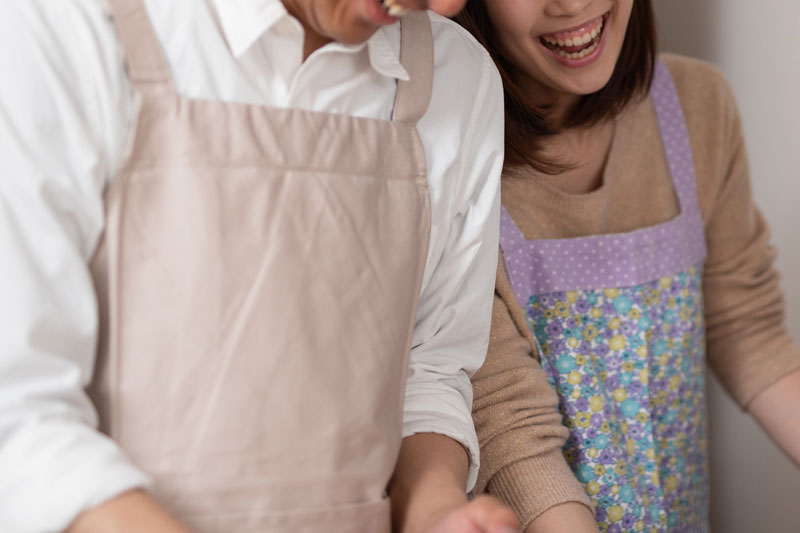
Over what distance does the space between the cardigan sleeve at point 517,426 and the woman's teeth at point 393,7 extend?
48 cm

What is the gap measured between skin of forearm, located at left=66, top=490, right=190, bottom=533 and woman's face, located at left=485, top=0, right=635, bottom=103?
74cm

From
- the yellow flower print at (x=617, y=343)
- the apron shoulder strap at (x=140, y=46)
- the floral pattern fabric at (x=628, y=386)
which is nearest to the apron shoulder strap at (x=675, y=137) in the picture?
the floral pattern fabric at (x=628, y=386)

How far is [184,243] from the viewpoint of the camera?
0.75 m

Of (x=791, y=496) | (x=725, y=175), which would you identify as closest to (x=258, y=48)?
(x=725, y=175)

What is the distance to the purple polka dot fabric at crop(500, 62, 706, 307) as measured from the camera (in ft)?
4.00

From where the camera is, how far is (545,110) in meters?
1.28

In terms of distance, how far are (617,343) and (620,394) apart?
7 centimetres

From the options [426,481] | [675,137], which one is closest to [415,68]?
[426,481]

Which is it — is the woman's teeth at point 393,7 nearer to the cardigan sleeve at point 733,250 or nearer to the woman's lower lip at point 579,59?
the woman's lower lip at point 579,59

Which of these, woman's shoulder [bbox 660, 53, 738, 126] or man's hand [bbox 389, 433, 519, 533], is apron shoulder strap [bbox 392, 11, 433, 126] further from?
woman's shoulder [bbox 660, 53, 738, 126]

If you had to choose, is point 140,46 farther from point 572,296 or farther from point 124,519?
point 572,296

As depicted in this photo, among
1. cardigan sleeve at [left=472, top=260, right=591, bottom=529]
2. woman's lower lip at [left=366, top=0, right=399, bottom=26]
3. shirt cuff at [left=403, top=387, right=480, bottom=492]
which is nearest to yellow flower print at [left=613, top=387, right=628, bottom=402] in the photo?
cardigan sleeve at [left=472, top=260, right=591, bottom=529]

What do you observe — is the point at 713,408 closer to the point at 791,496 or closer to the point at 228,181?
the point at 791,496

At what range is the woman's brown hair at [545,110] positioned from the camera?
1.20 meters
